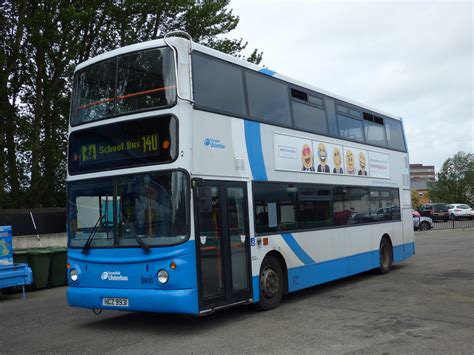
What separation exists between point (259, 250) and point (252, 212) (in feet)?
2.15

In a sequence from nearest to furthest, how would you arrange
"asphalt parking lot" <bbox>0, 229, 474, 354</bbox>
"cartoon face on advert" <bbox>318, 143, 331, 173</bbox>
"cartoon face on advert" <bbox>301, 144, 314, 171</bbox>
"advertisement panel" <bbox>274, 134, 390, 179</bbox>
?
"asphalt parking lot" <bbox>0, 229, 474, 354</bbox>
"advertisement panel" <bbox>274, 134, 390, 179</bbox>
"cartoon face on advert" <bbox>301, 144, 314, 171</bbox>
"cartoon face on advert" <bbox>318, 143, 331, 173</bbox>

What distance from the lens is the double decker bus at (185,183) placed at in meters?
7.45

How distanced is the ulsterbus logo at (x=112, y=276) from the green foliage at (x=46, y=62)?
41.9 feet

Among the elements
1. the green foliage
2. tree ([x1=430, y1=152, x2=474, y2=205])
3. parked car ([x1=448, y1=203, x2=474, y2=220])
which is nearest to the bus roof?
the green foliage

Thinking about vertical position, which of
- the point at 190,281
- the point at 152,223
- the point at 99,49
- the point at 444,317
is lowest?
the point at 444,317

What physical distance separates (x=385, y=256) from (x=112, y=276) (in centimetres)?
853

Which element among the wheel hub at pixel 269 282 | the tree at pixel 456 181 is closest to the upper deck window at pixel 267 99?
the wheel hub at pixel 269 282

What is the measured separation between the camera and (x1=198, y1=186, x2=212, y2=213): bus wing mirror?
24.8 ft

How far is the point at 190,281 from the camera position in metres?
7.30

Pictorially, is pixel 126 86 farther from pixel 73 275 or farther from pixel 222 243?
pixel 73 275

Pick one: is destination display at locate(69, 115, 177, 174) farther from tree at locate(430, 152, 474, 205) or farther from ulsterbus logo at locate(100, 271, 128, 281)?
tree at locate(430, 152, 474, 205)

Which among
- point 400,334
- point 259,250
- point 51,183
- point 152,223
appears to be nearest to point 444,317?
point 400,334

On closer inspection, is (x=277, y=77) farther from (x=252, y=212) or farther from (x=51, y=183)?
(x=51, y=183)

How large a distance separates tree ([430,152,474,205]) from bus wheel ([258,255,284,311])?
98306mm
